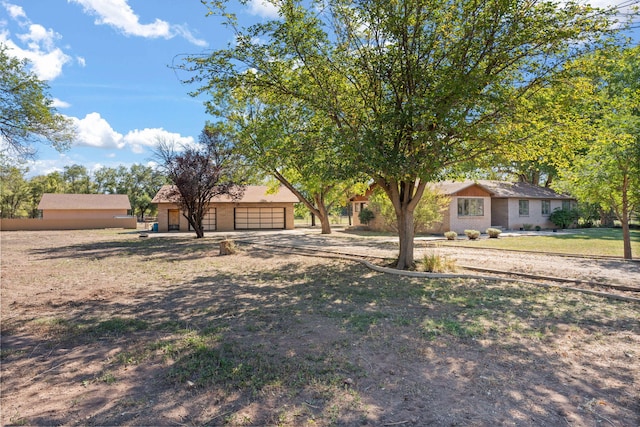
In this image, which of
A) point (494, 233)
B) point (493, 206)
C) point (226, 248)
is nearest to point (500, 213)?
point (493, 206)

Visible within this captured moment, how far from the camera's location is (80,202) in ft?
142

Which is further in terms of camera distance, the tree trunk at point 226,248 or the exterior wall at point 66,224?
the exterior wall at point 66,224

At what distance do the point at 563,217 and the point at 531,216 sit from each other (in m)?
2.67

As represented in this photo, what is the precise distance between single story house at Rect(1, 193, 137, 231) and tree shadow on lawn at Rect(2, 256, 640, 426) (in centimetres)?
3908

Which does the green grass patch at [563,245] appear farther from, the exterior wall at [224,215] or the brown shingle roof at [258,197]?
the exterior wall at [224,215]

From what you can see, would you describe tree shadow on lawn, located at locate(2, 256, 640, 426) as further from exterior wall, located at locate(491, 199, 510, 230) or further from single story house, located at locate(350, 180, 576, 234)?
exterior wall, located at locate(491, 199, 510, 230)

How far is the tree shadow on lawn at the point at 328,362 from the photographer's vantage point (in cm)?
308

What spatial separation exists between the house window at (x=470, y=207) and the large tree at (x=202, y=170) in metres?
14.8

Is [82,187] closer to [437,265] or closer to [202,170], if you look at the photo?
[202,170]

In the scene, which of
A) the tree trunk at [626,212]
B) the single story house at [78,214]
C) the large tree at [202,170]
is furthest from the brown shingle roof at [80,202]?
the tree trunk at [626,212]

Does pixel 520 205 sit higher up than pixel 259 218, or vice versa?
pixel 520 205

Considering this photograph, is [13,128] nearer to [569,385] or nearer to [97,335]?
[97,335]

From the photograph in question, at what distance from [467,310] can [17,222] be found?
44919 millimetres

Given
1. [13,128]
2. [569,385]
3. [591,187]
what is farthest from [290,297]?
[13,128]
